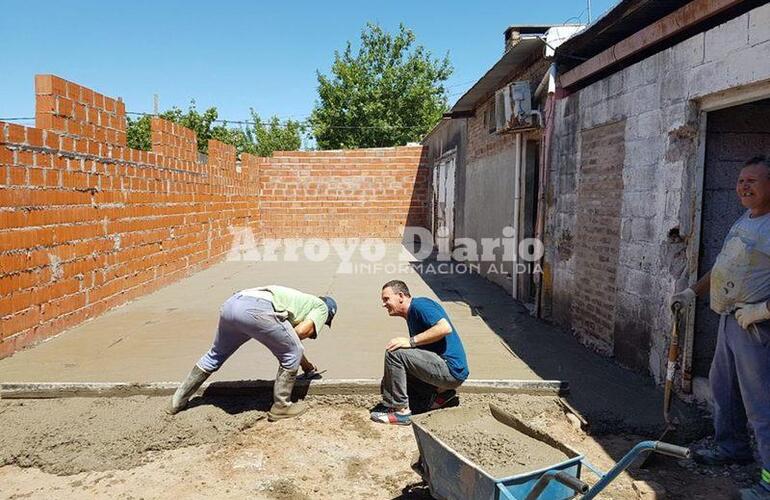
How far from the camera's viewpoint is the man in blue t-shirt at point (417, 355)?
4109 millimetres

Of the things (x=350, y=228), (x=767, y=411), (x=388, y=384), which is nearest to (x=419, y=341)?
(x=388, y=384)

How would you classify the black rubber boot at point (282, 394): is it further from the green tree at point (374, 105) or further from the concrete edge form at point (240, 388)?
the green tree at point (374, 105)

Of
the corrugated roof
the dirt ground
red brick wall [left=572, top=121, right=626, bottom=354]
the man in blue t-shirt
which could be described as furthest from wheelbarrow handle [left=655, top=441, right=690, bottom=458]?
red brick wall [left=572, top=121, right=626, bottom=354]

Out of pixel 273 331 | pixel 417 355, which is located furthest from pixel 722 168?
pixel 273 331

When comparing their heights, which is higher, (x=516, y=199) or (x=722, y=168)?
(x=722, y=168)

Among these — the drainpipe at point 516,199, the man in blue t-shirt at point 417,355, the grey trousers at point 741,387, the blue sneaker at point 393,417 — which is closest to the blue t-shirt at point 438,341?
the man in blue t-shirt at point 417,355

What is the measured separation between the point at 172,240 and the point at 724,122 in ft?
28.5

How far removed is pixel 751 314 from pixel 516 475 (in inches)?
66.4

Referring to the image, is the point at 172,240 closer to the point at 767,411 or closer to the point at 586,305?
the point at 586,305

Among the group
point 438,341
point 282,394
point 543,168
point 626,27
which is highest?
point 626,27

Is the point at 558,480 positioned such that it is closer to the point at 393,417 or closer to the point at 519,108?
the point at 393,417

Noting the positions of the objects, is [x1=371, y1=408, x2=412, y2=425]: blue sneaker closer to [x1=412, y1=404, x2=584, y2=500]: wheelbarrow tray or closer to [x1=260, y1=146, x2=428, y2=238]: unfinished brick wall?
[x1=412, y1=404, x2=584, y2=500]: wheelbarrow tray

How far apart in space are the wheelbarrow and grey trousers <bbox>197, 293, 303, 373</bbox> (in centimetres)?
151

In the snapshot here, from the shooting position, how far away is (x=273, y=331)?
4.11 metres
